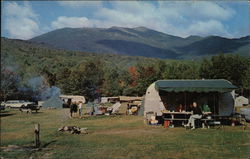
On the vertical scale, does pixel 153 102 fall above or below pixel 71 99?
below

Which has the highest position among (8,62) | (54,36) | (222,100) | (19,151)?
(54,36)

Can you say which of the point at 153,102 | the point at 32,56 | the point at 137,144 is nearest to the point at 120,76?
the point at 32,56

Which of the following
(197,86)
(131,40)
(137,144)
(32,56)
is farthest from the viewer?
(131,40)

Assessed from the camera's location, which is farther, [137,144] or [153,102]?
[153,102]

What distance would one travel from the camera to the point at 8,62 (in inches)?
1179

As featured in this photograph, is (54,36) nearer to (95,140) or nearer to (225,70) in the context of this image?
(225,70)

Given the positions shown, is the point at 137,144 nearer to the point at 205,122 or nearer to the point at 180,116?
the point at 205,122

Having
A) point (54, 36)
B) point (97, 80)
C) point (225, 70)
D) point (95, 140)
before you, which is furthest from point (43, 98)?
point (95, 140)

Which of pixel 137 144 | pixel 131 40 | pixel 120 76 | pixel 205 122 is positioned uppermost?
pixel 131 40

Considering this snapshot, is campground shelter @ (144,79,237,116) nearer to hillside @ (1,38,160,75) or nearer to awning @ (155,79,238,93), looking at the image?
awning @ (155,79,238,93)

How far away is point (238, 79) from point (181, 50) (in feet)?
132

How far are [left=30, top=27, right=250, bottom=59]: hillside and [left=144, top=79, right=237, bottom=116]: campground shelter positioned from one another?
91.6 inches

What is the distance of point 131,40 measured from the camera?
1816 inches

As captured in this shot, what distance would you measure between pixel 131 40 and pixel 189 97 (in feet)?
105
